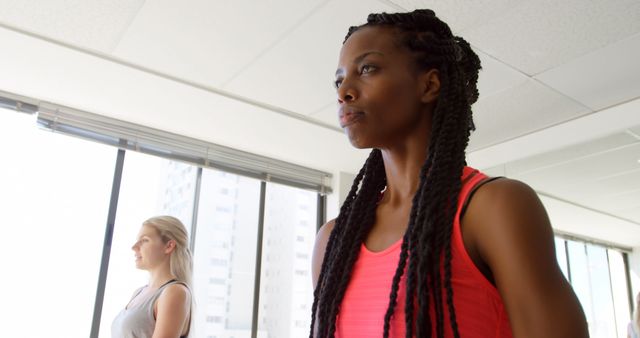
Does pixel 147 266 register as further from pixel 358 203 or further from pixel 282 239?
pixel 282 239

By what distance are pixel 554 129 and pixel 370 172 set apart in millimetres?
2733

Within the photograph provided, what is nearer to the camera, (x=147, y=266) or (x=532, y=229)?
(x=532, y=229)

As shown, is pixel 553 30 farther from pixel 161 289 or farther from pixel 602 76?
pixel 161 289

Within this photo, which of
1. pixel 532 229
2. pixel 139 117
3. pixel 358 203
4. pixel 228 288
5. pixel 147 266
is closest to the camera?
pixel 532 229

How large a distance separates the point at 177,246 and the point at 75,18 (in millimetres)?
1083

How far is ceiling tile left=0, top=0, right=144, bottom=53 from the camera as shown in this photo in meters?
2.24

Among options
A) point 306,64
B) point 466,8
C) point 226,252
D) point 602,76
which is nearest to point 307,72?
point 306,64

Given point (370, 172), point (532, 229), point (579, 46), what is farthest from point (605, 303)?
point (532, 229)

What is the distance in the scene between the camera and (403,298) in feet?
2.15

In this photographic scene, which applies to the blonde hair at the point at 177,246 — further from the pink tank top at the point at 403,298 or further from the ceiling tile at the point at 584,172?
the ceiling tile at the point at 584,172

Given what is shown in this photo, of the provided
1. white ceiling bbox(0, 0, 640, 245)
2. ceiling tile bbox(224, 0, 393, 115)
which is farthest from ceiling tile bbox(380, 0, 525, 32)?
ceiling tile bbox(224, 0, 393, 115)

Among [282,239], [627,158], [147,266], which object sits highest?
[627,158]

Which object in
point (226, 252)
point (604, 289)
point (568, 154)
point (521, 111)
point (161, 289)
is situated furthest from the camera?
point (226, 252)

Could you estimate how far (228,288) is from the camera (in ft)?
12.7
